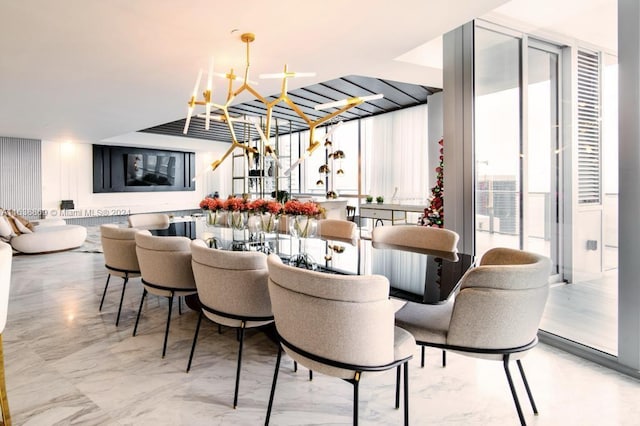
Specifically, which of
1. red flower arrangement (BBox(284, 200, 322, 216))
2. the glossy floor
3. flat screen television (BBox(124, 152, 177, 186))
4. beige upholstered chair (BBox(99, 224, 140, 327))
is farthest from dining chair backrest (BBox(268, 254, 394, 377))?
flat screen television (BBox(124, 152, 177, 186))

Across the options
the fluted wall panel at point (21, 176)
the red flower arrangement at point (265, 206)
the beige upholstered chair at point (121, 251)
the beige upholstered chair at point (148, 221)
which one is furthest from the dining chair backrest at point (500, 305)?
the fluted wall panel at point (21, 176)

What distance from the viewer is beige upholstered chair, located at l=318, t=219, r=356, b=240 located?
11.5ft

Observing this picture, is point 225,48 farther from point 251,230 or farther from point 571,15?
point 571,15

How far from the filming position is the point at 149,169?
1282cm

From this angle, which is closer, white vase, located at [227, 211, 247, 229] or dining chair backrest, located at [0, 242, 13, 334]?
dining chair backrest, located at [0, 242, 13, 334]

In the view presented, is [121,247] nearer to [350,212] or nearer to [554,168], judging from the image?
[554,168]

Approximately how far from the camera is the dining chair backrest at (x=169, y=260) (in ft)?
8.48

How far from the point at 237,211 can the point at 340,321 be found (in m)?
2.22

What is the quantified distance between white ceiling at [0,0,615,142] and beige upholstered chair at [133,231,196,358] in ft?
5.22

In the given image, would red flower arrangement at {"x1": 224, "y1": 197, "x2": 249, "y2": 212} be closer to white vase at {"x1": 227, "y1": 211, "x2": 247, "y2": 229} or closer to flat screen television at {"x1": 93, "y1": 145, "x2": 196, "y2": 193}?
white vase at {"x1": 227, "y1": 211, "x2": 247, "y2": 229}

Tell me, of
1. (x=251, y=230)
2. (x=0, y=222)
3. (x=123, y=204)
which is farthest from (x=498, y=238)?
(x=123, y=204)

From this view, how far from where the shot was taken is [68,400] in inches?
83.4

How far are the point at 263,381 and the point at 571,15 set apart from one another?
324cm

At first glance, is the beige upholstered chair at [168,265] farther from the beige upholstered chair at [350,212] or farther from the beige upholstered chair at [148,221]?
the beige upholstered chair at [350,212]
